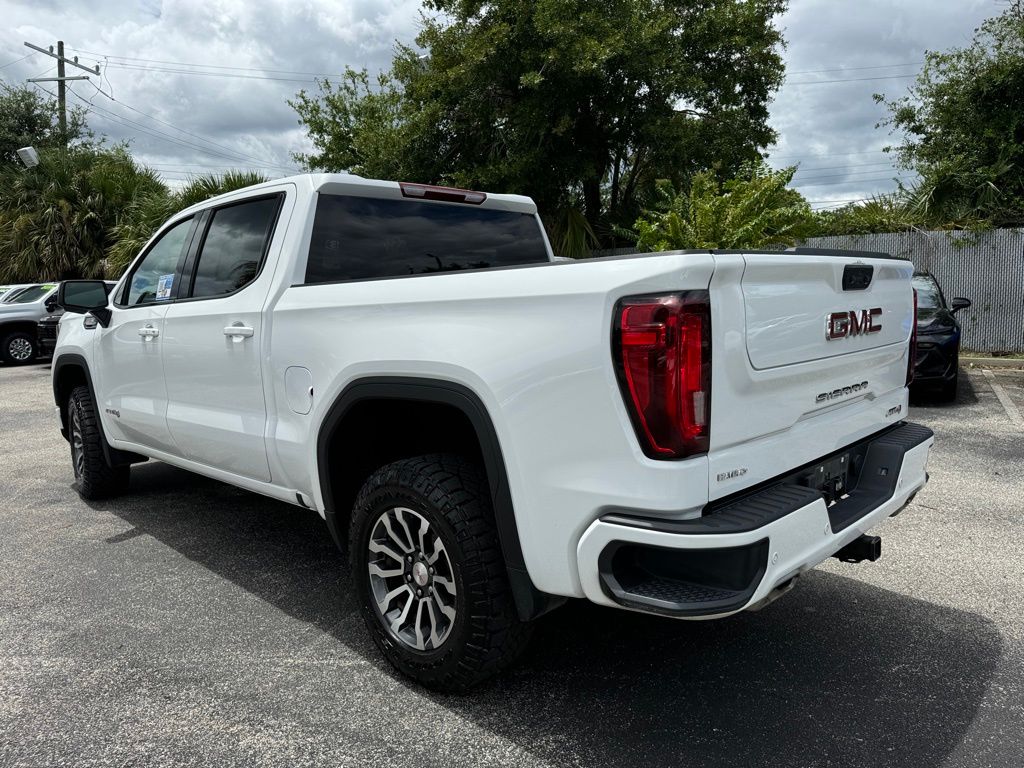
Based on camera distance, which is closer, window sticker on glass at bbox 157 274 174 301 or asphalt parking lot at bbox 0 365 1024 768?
asphalt parking lot at bbox 0 365 1024 768

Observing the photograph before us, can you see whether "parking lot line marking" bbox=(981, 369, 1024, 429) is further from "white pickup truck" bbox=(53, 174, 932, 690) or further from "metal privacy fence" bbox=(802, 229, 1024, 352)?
"white pickup truck" bbox=(53, 174, 932, 690)

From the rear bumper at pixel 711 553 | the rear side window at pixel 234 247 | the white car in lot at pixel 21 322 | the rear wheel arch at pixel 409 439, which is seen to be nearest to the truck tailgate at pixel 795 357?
the rear bumper at pixel 711 553

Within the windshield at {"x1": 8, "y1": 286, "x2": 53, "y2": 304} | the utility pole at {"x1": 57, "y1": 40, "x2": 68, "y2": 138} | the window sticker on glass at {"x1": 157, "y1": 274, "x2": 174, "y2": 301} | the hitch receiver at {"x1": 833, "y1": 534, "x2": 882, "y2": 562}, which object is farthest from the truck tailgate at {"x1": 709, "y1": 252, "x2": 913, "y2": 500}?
the utility pole at {"x1": 57, "y1": 40, "x2": 68, "y2": 138}

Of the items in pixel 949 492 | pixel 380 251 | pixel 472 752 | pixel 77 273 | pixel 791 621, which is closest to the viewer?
pixel 472 752

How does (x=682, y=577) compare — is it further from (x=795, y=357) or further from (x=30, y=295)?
(x=30, y=295)

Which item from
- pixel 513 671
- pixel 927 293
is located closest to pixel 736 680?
pixel 513 671

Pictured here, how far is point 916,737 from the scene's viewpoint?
2.53 meters

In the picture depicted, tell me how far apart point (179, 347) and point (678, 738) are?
9.64 ft

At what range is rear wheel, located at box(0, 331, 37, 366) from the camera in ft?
53.3

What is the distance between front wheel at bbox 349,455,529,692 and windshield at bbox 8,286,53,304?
1649 cm

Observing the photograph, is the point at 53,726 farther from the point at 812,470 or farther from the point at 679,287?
the point at 812,470

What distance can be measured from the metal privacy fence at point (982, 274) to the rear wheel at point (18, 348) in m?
16.6

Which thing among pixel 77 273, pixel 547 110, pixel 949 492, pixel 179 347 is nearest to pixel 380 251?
pixel 179 347

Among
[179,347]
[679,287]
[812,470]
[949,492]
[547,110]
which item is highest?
[547,110]
